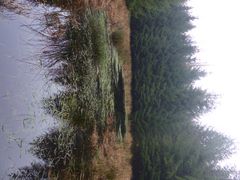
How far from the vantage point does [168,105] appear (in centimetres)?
1091

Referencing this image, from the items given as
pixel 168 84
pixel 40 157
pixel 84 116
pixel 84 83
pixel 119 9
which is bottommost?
pixel 40 157

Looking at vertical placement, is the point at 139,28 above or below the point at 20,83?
above

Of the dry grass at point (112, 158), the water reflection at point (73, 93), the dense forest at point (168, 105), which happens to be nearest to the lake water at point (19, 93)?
the water reflection at point (73, 93)

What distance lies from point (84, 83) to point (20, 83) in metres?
1.89

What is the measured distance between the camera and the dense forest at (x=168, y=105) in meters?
9.77

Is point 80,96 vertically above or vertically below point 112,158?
above

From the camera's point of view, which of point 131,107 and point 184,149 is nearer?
point 184,149

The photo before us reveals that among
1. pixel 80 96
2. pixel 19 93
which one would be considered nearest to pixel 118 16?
pixel 80 96

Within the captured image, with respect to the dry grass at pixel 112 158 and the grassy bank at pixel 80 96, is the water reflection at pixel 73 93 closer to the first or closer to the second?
the grassy bank at pixel 80 96

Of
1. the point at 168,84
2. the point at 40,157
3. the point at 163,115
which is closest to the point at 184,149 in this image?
the point at 163,115

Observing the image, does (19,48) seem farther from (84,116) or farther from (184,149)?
(184,149)

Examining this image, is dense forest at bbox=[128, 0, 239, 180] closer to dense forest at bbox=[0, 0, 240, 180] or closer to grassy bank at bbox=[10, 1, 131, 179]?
dense forest at bbox=[0, 0, 240, 180]

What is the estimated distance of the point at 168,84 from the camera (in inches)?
436

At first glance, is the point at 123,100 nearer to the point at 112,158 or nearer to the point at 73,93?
the point at 112,158
